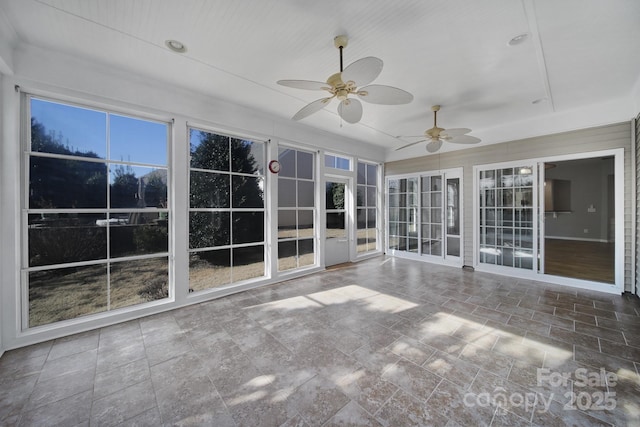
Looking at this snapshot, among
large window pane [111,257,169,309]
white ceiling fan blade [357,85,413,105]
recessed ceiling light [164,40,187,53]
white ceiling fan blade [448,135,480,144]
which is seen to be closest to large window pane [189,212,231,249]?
large window pane [111,257,169,309]

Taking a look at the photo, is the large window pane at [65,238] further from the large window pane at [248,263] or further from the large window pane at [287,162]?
the large window pane at [287,162]

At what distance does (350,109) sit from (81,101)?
10.1ft

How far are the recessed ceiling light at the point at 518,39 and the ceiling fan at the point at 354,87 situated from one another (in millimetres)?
1148

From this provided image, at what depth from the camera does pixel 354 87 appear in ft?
7.53

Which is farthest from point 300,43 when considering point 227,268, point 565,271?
point 565,271

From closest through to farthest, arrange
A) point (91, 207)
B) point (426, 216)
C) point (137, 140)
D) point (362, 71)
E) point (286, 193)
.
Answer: point (362, 71), point (91, 207), point (137, 140), point (286, 193), point (426, 216)

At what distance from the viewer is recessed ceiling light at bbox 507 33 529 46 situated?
2324mm

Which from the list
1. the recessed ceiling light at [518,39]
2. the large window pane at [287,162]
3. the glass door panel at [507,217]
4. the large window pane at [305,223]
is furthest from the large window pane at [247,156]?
the glass door panel at [507,217]

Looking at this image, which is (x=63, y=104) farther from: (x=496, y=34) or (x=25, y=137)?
(x=496, y=34)

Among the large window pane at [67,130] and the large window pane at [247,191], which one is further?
the large window pane at [247,191]

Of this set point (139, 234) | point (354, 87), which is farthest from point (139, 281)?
point (354, 87)

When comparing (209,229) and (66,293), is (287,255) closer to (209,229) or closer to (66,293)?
(209,229)

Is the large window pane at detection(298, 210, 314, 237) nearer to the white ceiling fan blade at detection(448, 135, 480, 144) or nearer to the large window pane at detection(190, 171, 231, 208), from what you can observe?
the large window pane at detection(190, 171, 231, 208)

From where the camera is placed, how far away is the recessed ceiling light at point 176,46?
8.05ft
